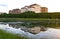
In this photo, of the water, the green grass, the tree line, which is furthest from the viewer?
the tree line

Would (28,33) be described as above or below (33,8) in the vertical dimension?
below

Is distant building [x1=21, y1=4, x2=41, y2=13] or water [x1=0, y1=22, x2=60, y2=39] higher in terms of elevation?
distant building [x1=21, y1=4, x2=41, y2=13]

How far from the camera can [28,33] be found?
3.55 metres

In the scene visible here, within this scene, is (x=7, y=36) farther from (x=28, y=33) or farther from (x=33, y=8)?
(x=33, y=8)

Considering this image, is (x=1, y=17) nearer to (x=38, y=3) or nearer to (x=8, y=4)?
(x=8, y=4)

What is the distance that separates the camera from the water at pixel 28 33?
348cm

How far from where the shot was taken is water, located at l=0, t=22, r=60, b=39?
3481 millimetres

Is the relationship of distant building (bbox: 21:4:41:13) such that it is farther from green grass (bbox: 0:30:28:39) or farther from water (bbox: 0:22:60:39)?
green grass (bbox: 0:30:28:39)

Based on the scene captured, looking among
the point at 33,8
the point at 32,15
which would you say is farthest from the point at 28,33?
the point at 33,8

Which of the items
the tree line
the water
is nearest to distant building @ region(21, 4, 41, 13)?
the tree line

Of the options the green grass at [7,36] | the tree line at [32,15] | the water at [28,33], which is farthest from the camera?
the tree line at [32,15]

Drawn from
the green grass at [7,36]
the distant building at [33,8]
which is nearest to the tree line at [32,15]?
the distant building at [33,8]

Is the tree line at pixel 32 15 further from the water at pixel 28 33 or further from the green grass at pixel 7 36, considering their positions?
the green grass at pixel 7 36

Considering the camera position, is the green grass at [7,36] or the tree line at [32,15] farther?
the tree line at [32,15]
